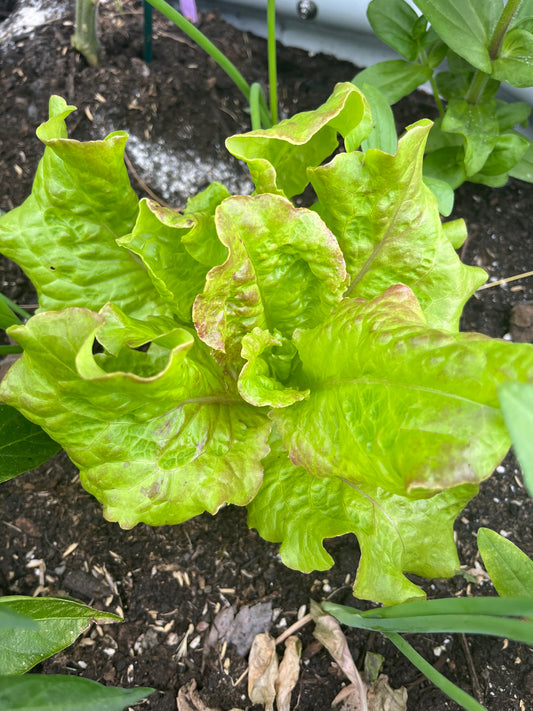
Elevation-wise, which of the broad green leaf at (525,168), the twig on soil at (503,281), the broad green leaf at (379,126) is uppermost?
the broad green leaf at (379,126)

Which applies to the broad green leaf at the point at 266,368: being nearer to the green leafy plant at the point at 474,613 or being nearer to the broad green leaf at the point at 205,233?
the broad green leaf at the point at 205,233

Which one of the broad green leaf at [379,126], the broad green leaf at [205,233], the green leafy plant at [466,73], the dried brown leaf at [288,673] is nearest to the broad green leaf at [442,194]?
the green leafy plant at [466,73]

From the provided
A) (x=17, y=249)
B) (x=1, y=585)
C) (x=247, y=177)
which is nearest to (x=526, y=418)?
(x=17, y=249)

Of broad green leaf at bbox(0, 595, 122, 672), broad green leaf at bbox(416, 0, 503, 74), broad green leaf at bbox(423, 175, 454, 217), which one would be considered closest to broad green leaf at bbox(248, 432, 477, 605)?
broad green leaf at bbox(0, 595, 122, 672)

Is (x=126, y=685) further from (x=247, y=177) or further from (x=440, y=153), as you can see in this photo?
(x=440, y=153)

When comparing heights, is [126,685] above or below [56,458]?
below
